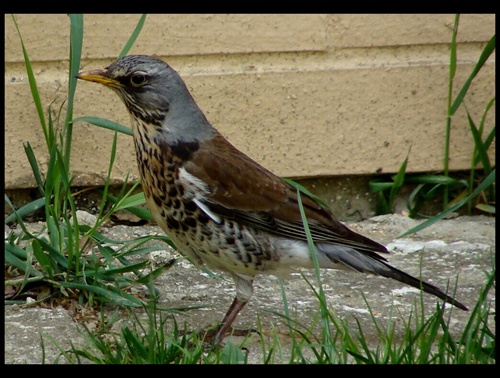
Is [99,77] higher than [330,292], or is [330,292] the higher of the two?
[99,77]

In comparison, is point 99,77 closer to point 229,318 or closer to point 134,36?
point 134,36

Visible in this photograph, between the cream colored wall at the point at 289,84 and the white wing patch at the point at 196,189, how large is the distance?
1.37 m

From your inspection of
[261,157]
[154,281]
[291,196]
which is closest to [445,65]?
[261,157]

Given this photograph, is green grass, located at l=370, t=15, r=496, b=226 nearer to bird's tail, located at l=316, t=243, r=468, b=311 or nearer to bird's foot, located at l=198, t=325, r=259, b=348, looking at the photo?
bird's tail, located at l=316, t=243, r=468, b=311

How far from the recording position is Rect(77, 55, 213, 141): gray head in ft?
13.0

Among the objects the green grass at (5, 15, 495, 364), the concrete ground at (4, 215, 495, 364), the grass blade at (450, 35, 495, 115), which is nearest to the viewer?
the green grass at (5, 15, 495, 364)

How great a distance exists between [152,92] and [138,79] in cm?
8

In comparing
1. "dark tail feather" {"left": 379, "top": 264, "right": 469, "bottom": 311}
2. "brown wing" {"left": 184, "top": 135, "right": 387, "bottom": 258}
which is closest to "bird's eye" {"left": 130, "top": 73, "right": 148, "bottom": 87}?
"brown wing" {"left": 184, "top": 135, "right": 387, "bottom": 258}

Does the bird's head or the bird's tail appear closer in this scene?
the bird's head

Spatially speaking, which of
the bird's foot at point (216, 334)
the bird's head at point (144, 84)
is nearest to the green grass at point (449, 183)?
the bird's foot at point (216, 334)

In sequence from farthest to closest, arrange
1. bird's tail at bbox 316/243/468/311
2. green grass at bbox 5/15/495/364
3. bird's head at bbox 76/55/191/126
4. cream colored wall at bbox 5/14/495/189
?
cream colored wall at bbox 5/14/495/189
bird's tail at bbox 316/243/468/311
bird's head at bbox 76/55/191/126
green grass at bbox 5/15/495/364

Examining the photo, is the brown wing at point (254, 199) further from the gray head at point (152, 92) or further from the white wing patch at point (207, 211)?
the gray head at point (152, 92)

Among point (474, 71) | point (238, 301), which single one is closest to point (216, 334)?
point (238, 301)

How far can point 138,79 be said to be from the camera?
13.0 ft
